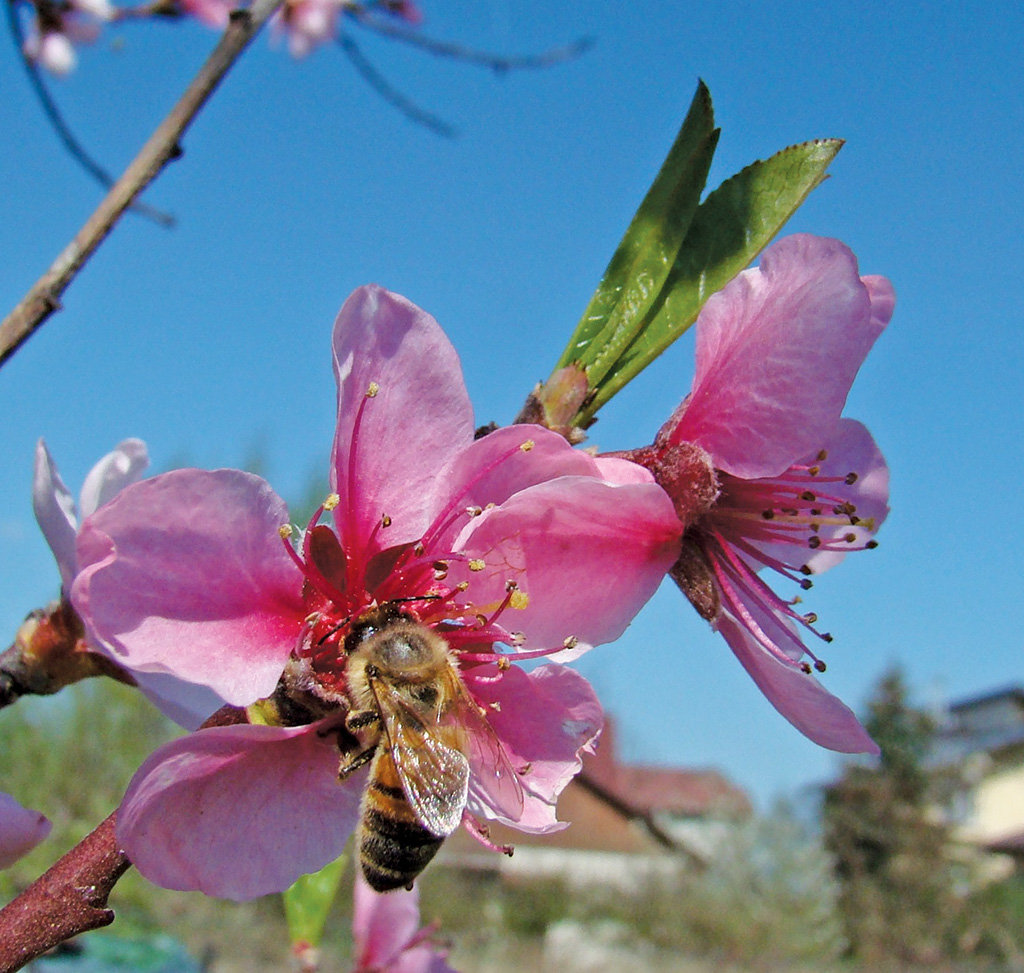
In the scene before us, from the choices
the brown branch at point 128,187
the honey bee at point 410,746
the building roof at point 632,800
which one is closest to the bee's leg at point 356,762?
the honey bee at point 410,746

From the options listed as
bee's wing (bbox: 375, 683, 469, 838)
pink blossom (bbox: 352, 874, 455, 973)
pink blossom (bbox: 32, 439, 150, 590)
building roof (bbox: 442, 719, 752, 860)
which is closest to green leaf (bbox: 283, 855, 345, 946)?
pink blossom (bbox: 352, 874, 455, 973)

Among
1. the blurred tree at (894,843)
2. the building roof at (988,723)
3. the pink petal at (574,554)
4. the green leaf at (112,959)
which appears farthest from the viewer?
the building roof at (988,723)

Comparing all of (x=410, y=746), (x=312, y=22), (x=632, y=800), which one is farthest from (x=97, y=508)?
(x=632, y=800)

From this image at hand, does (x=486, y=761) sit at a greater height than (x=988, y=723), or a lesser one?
greater

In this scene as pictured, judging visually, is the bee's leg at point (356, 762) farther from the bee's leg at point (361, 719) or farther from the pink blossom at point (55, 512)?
the pink blossom at point (55, 512)

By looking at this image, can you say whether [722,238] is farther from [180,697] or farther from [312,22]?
[312,22]

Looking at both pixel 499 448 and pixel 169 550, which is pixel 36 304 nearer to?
pixel 169 550
